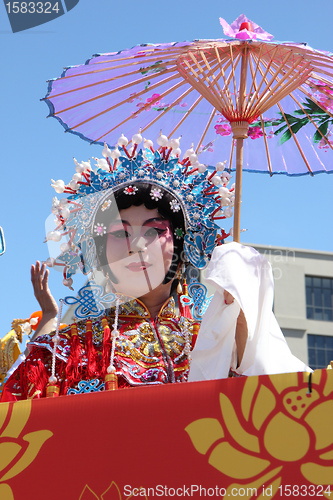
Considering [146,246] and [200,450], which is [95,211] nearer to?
[146,246]

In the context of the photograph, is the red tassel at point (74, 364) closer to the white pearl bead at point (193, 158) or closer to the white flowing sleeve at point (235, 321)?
Result: the white flowing sleeve at point (235, 321)

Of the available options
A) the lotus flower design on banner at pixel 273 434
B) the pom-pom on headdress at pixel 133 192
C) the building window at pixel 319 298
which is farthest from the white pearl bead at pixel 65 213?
the building window at pixel 319 298

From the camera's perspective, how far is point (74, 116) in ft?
13.0

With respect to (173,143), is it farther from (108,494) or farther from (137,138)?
(108,494)

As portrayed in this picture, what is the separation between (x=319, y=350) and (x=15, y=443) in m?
23.6

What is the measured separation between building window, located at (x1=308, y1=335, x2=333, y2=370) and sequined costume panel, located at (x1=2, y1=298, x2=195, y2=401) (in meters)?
21.9

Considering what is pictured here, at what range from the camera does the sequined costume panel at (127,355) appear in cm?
315

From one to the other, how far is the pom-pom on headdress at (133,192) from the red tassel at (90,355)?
266 mm

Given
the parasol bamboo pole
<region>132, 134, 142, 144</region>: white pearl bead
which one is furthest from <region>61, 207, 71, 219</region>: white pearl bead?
the parasol bamboo pole

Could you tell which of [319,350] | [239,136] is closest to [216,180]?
[239,136]

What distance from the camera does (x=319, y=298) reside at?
1021 inches

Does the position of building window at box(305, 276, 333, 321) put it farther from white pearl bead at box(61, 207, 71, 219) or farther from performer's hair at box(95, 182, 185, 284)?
white pearl bead at box(61, 207, 71, 219)

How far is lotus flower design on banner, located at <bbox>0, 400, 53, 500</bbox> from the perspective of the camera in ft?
6.93

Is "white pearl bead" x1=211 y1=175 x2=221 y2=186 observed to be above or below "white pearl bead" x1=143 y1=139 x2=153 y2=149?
below
